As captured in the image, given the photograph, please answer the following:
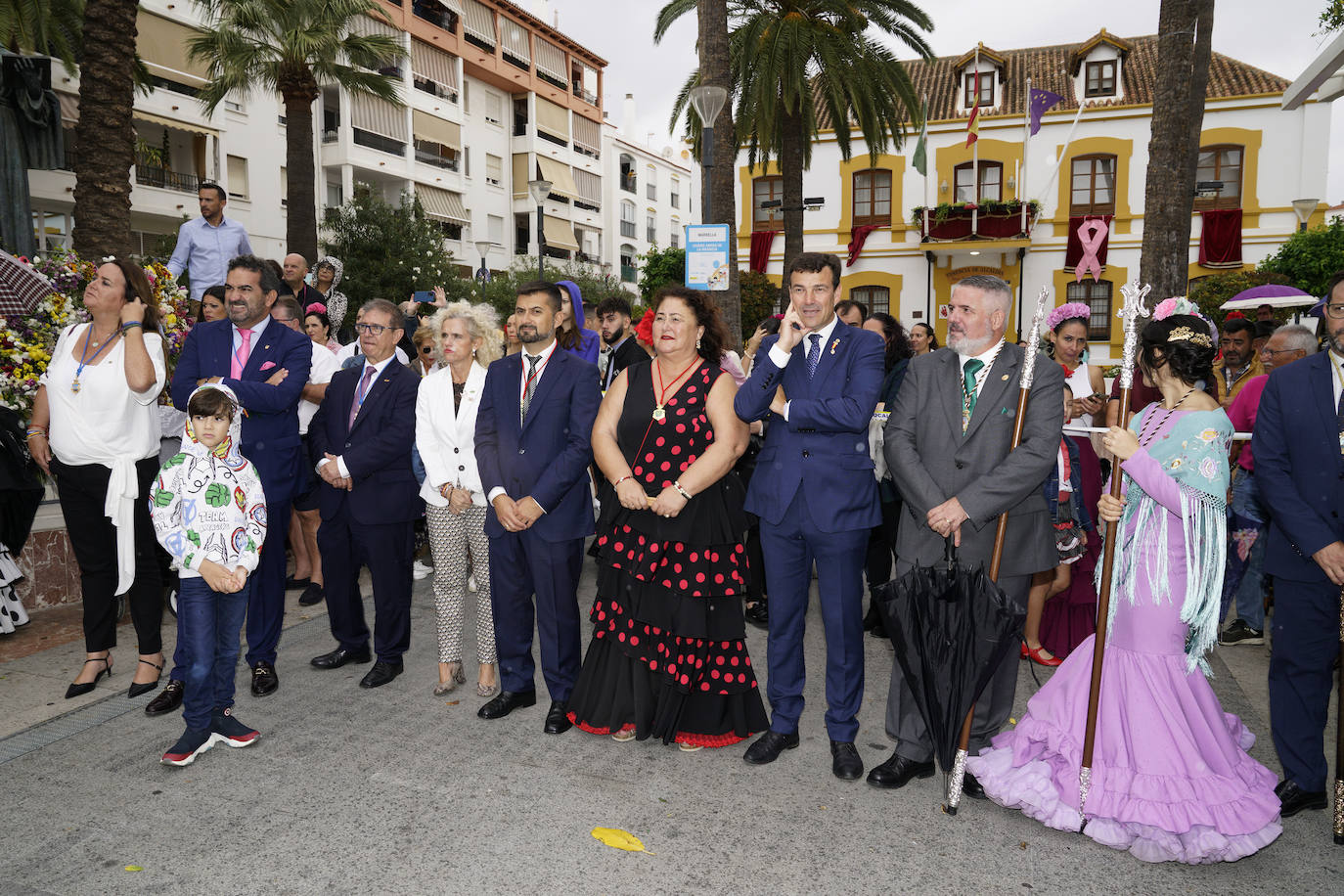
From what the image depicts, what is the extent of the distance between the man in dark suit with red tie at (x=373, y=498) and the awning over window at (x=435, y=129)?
34.5 metres

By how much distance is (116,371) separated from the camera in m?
4.79

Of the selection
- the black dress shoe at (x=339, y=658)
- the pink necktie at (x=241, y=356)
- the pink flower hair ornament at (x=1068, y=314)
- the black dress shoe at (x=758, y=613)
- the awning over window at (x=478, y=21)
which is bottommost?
the black dress shoe at (x=758, y=613)

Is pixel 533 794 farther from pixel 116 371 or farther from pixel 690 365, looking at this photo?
pixel 116 371

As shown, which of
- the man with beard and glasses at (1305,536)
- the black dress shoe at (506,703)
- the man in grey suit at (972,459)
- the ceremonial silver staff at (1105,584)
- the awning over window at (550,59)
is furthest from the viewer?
the awning over window at (550,59)

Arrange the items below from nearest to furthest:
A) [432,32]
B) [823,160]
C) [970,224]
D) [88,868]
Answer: [88,868]
[970,224]
[823,160]
[432,32]

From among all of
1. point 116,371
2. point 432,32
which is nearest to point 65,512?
point 116,371

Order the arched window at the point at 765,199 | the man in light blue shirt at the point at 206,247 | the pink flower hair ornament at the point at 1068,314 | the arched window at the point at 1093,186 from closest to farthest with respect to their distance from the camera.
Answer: the pink flower hair ornament at the point at 1068,314, the man in light blue shirt at the point at 206,247, the arched window at the point at 1093,186, the arched window at the point at 765,199

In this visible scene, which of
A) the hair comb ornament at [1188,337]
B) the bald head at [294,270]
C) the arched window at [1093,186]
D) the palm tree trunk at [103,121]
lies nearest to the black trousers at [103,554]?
the bald head at [294,270]

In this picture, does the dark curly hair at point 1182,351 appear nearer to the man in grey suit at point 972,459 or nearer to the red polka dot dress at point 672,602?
the man in grey suit at point 972,459

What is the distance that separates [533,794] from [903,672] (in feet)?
5.56

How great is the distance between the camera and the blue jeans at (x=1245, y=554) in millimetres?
5148

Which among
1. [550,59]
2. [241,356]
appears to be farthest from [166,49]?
[241,356]

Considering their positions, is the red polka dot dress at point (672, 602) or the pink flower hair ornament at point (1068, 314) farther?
the pink flower hair ornament at point (1068, 314)

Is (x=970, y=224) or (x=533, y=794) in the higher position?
(x=970, y=224)
